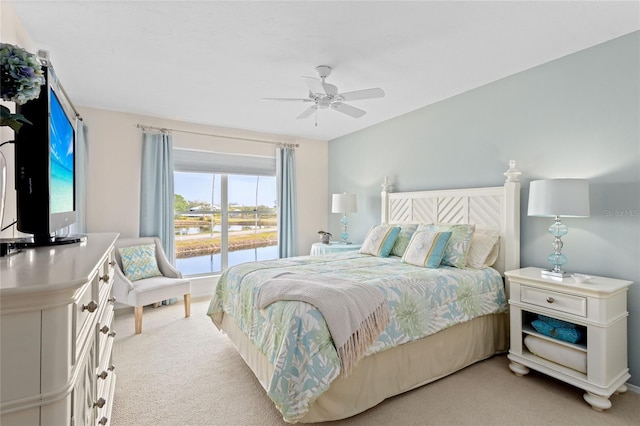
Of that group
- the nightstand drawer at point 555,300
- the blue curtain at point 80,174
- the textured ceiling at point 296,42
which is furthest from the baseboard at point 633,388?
the blue curtain at point 80,174

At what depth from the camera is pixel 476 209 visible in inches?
132

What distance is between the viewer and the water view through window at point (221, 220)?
4.76 meters

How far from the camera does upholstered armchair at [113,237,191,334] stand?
339 centimetres

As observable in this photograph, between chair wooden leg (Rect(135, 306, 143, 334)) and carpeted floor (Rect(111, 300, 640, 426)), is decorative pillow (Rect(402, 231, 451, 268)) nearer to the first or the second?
carpeted floor (Rect(111, 300, 640, 426))

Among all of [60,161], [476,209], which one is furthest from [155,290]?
[476,209]

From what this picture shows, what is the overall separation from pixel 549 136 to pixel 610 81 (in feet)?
1.77

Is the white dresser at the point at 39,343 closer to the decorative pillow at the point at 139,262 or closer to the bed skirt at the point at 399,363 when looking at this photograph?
the bed skirt at the point at 399,363

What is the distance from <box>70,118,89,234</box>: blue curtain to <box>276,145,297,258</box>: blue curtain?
2.59 m

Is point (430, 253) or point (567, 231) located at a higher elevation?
point (567, 231)

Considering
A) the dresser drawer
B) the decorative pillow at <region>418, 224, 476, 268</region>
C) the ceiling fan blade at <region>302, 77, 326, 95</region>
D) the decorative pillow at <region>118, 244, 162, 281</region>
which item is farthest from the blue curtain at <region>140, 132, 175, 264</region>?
the decorative pillow at <region>418, 224, 476, 268</region>

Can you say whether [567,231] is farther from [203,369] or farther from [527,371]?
[203,369]

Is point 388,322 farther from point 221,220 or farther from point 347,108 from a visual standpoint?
point 221,220

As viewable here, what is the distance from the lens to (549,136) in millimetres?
2816

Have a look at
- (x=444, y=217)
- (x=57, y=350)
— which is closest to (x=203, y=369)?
(x=57, y=350)
